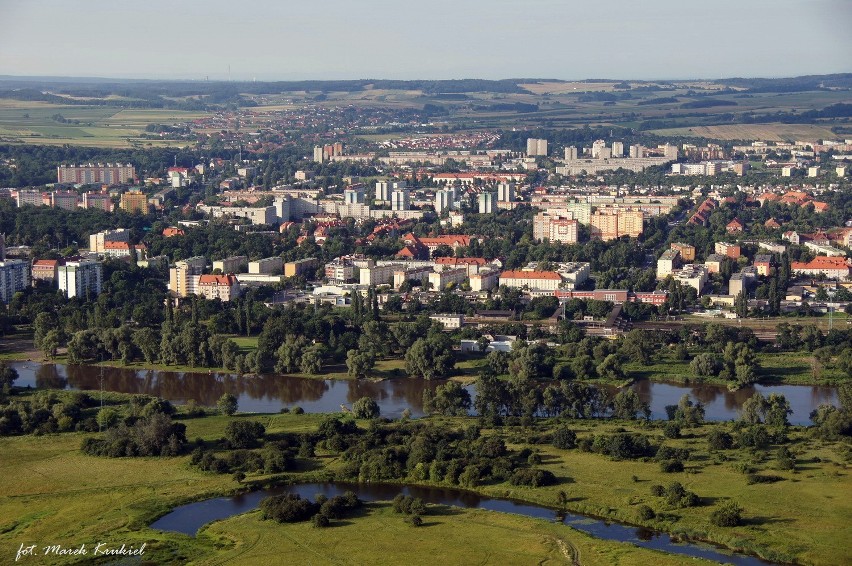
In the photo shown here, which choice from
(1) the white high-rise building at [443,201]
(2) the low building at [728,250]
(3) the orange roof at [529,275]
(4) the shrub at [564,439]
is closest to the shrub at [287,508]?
(4) the shrub at [564,439]

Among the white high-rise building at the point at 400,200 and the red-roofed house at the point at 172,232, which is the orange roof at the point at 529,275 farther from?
the white high-rise building at the point at 400,200

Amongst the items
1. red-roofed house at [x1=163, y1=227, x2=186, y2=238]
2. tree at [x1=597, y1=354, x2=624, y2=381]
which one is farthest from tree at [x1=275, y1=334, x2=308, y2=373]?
red-roofed house at [x1=163, y1=227, x2=186, y2=238]

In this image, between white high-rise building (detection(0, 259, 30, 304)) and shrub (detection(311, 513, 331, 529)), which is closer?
shrub (detection(311, 513, 331, 529))

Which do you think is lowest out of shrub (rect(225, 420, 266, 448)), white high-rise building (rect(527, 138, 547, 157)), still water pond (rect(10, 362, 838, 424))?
still water pond (rect(10, 362, 838, 424))

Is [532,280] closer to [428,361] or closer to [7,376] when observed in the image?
[428,361]

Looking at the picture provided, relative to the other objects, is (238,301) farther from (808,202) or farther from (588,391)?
(808,202)

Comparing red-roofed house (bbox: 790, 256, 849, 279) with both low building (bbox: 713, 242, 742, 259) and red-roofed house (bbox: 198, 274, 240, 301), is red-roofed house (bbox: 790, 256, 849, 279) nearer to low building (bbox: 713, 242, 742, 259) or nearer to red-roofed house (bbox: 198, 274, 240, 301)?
low building (bbox: 713, 242, 742, 259)

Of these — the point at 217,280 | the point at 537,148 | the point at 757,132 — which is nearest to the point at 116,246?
the point at 217,280
